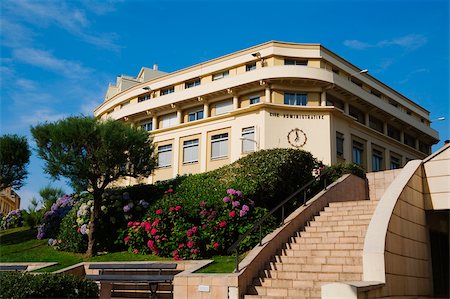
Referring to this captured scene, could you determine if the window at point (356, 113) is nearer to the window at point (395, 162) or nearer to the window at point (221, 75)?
the window at point (395, 162)

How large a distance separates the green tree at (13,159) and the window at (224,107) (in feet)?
49.9

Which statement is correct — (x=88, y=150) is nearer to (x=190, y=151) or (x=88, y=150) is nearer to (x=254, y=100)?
(x=254, y=100)

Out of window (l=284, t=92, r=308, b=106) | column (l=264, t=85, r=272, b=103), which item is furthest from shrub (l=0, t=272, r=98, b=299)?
window (l=284, t=92, r=308, b=106)

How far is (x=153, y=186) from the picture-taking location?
19.3m

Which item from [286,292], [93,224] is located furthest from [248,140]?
[286,292]

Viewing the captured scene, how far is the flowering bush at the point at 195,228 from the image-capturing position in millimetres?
14195

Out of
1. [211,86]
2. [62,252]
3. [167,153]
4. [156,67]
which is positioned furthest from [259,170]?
[156,67]

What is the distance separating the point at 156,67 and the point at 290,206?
119ft

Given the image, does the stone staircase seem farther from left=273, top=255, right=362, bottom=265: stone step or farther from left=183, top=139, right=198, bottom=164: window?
left=183, top=139, right=198, bottom=164: window

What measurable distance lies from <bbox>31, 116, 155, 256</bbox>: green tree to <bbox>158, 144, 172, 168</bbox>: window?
20085mm

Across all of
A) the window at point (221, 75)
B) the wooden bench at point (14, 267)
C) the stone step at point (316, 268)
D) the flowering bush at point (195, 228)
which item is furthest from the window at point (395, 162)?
the wooden bench at point (14, 267)

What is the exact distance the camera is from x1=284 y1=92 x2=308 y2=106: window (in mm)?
34031

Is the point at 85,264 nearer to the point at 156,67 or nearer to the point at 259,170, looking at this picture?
the point at 259,170

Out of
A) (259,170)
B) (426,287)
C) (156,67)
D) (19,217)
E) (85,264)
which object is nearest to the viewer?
(426,287)
